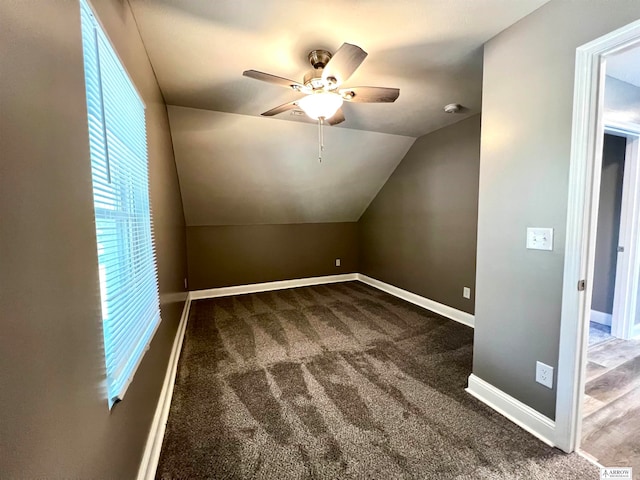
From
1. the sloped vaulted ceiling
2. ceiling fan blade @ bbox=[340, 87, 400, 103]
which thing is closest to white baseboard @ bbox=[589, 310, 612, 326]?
the sloped vaulted ceiling

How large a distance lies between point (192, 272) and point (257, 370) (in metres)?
2.53

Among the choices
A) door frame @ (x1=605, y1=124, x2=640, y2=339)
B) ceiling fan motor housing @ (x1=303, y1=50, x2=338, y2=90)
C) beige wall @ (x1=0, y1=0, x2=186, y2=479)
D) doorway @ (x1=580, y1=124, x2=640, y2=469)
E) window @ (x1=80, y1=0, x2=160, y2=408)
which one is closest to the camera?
beige wall @ (x1=0, y1=0, x2=186, y2=479)

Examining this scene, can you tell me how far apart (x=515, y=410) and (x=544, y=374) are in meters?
0.33

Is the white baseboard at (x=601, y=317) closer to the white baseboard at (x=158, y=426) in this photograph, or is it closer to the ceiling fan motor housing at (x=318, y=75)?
the ceiling fan motor housing at (x=318, y=75)

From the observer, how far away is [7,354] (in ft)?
1.58

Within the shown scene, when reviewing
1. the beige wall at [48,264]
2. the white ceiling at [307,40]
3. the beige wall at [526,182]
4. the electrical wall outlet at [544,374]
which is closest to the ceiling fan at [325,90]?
the white ceiling at [307,40]

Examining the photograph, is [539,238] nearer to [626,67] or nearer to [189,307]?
[626,67]

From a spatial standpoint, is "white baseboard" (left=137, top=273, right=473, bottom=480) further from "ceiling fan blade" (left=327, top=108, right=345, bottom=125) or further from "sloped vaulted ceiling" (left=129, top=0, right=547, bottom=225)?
"ceiling fan blade" (left=327, top=108, right=345, bottom=125)

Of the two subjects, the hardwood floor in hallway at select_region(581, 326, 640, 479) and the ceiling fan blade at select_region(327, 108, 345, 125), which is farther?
the ceiling fan blade at select_region(327, 108, 345, 125)

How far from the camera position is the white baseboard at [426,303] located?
3.22 metres

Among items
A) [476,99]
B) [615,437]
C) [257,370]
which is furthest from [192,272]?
[615,437]

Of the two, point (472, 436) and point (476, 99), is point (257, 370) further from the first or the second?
point (476, 99)

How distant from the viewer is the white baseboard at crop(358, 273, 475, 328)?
3.22 m

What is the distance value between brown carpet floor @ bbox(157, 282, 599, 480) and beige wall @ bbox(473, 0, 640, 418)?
355mm
